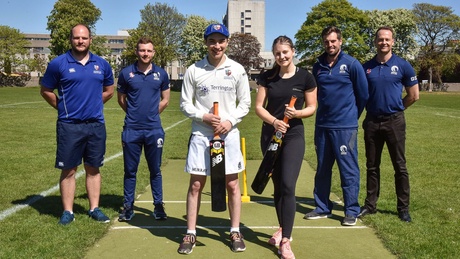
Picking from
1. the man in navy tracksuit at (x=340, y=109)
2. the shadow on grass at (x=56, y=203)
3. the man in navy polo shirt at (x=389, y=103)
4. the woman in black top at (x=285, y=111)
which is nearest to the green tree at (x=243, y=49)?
the shadow on grass at (x=56, y=203)

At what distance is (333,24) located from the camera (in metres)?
63.5

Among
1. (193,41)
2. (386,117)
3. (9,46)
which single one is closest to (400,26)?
(193,41)

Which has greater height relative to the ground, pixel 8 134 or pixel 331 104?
pixel 331 104

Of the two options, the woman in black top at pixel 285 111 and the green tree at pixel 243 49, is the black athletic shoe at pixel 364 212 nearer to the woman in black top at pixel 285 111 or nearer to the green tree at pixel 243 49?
the woman in black top at pixel 285 111

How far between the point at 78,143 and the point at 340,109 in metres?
3.15

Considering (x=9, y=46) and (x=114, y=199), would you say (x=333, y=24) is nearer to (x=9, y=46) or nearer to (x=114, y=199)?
(x=9, y=46)

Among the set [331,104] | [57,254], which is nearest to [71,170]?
[57,254]

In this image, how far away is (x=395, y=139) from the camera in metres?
5.62

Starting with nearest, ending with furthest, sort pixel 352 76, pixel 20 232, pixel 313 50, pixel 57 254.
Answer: pixel 57 254
pixel 20 232
pixel 352 76
pixel 313 50

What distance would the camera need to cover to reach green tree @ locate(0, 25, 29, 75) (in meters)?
77.9

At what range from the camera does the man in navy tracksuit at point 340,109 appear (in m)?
5.41

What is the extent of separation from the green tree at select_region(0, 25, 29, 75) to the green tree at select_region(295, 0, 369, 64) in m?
48.6

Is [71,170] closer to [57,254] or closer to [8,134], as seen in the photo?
[57,254]

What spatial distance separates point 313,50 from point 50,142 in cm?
5598
